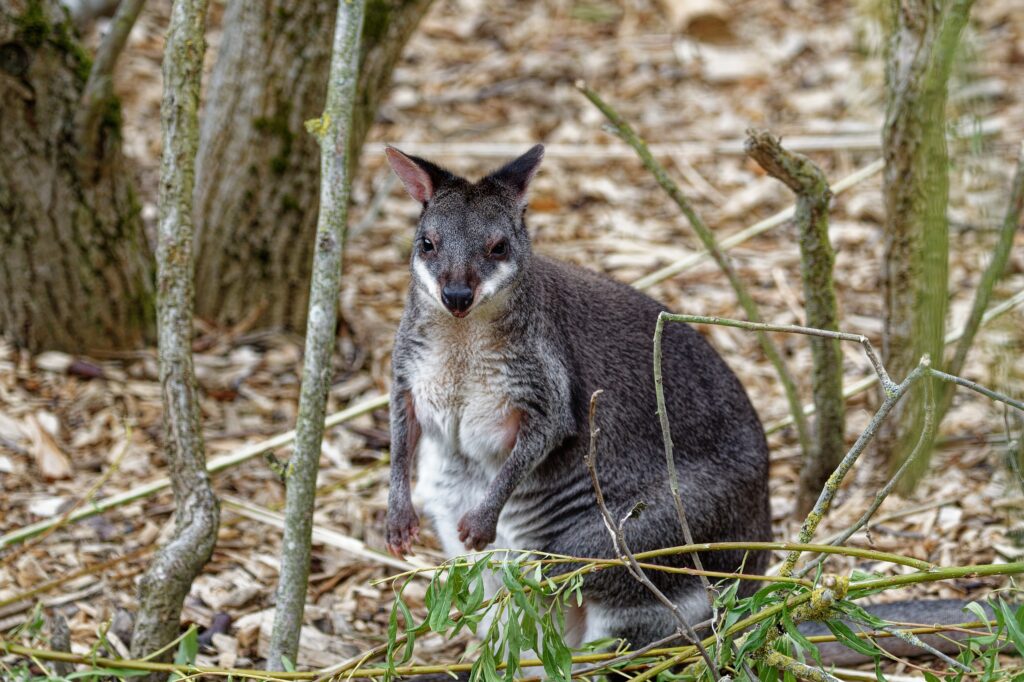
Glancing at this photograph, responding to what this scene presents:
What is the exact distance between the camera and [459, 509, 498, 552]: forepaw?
385 cm

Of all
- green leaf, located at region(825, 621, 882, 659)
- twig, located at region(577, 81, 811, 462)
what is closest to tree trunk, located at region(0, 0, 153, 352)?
twig, located at region(577, 81, 811, 462)

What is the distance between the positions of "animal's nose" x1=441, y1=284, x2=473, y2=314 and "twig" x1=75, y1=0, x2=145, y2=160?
2.33m

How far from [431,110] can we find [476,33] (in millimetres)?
1161

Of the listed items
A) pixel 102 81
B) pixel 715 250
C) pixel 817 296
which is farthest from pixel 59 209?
pixel 817 296

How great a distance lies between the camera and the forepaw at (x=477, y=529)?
385cm

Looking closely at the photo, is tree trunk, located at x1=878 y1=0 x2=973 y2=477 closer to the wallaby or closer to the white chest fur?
the wallaby

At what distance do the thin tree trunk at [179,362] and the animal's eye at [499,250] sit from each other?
3.09 feet

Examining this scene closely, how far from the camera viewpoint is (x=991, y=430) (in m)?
5.41

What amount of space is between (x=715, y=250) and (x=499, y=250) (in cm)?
126

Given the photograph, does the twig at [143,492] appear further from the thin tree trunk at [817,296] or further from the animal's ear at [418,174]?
the thin tree trunk at [817,296]

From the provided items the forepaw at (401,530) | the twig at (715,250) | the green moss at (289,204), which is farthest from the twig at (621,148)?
the forepaw at (401,530)

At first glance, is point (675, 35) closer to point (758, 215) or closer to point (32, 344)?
point (758, 215)

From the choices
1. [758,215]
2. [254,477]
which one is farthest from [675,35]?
[254,477]

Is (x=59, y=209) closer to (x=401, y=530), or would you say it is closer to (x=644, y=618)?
(x=401, y=530)
